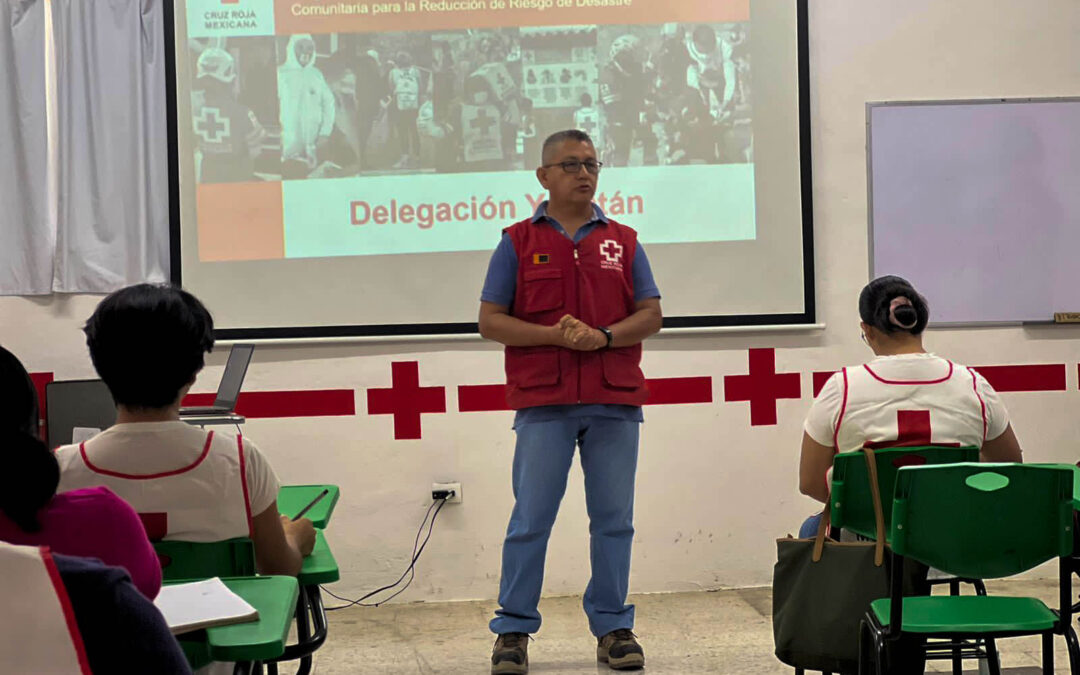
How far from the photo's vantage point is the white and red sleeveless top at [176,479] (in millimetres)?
1714

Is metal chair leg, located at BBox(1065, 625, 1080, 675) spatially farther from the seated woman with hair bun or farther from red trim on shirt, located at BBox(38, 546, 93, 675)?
red trim on shirt, located at BBox(38, 546, 93, 675)

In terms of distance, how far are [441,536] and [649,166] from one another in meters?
1.61

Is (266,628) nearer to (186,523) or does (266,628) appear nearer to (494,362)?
(186,523)

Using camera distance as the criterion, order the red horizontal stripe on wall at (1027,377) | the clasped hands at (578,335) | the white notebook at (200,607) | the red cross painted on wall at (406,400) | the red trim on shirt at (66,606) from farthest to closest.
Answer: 1. the red horizontal stripe on wall at (1027,377)
2. the red cross painted on wall at (406,400)
3. the clasped hands at (578,335)
4. the white notebook at (200,607)
5. the red trim on shirt at (66,606)

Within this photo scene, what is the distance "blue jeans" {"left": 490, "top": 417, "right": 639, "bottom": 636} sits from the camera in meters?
3.24

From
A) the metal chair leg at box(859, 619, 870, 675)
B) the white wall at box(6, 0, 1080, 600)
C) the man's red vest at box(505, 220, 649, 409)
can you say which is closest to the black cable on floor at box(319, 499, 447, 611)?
the white wall at box(6, 0, 1080, 600)

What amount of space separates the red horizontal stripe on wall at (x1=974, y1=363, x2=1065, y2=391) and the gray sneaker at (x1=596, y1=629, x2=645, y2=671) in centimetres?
198

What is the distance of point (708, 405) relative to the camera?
431 centimetres

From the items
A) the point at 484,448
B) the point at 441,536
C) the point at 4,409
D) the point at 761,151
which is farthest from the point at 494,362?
the point at 4,409

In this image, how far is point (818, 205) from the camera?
4344 millimetres

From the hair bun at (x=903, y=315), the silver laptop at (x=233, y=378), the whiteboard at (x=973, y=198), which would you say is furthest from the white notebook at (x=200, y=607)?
the whiteboard at (x=973, y=198)

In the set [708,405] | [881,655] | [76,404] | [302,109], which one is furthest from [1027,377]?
[76,404]

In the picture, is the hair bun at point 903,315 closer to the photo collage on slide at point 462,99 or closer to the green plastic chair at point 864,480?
the green plastic chair at point 864,480

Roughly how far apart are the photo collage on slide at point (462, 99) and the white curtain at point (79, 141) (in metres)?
0.21
